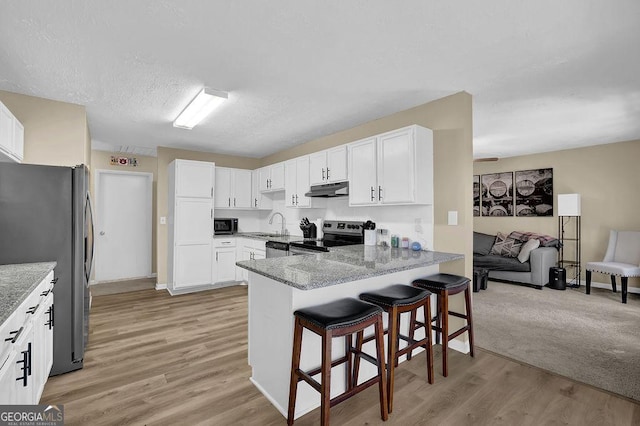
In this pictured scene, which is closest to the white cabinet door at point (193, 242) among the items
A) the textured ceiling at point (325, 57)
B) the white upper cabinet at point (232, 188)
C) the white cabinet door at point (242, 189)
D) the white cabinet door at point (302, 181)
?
the white upper cabinet at point (232, 188)

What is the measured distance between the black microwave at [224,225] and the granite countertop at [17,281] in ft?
10.3

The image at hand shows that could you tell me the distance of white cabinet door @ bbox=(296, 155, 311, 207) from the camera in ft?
14.6

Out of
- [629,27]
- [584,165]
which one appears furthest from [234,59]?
[584,165]

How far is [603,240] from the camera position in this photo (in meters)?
5.22

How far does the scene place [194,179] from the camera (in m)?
4.91

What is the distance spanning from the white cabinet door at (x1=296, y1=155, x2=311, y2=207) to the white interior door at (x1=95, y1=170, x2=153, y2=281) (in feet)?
11.1

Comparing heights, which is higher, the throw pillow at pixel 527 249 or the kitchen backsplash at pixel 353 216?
the kitchen backsplash at pixel 353 216

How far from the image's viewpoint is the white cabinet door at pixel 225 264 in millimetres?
5145

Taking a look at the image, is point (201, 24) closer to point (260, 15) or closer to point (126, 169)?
point (260, 15)

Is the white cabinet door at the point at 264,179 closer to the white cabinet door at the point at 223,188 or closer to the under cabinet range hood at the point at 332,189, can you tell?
A: the white cabinet door at the point at 223,188

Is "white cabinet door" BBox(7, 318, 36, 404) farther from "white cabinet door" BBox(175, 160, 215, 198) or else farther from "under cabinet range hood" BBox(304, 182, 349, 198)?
"white cabinet door" BBox(175, 160, 215, 198)

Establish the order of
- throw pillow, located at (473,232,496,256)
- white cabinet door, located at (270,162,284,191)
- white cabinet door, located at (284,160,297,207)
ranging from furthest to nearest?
1. throw pillow, located at (473,232,496,256)
2. white cabinet door, located at (270,162,284,191)
3. white cabinet door, located at (284,160,297,207)

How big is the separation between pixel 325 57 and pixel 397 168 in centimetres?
132
